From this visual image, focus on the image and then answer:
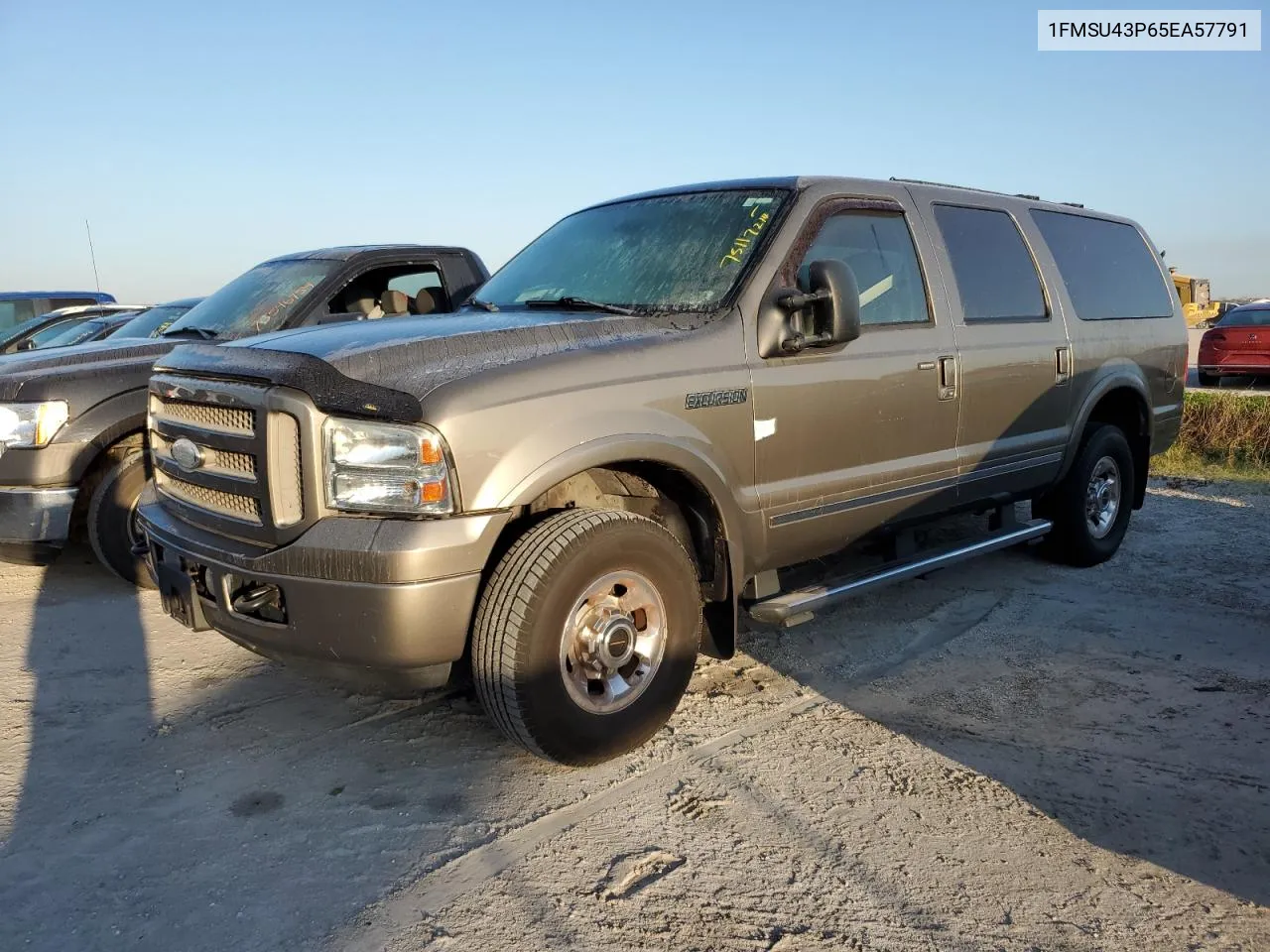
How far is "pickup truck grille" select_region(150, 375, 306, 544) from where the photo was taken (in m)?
2.95

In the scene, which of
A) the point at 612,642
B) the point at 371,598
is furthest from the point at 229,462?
the point at 612,642

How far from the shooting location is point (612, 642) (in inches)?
128

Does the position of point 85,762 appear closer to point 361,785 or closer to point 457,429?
point 361,785

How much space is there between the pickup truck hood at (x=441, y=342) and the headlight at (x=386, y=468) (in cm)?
14

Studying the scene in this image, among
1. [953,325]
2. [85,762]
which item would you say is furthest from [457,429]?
[953,325]

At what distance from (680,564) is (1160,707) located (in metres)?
1.98

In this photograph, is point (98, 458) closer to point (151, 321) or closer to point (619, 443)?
point (151, 321)

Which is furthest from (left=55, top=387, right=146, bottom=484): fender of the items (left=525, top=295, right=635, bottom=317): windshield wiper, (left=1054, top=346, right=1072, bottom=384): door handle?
(left=1054, top=346, right=1072, bottom=384): door handle

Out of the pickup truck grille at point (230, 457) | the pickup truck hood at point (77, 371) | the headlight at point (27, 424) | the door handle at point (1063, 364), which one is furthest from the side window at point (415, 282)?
the door handle at point (1063, 364)

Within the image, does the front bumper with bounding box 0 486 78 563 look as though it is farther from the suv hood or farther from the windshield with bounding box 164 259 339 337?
the suv hood

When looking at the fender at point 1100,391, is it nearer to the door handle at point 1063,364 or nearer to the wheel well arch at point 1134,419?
the wheel well arch at point 1134,419

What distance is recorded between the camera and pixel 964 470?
4.62m

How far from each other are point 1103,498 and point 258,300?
5266 millimetres

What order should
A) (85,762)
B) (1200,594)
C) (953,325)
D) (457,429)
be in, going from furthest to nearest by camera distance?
(1200,594)
(953,325)
(85,762)
(457,429)
